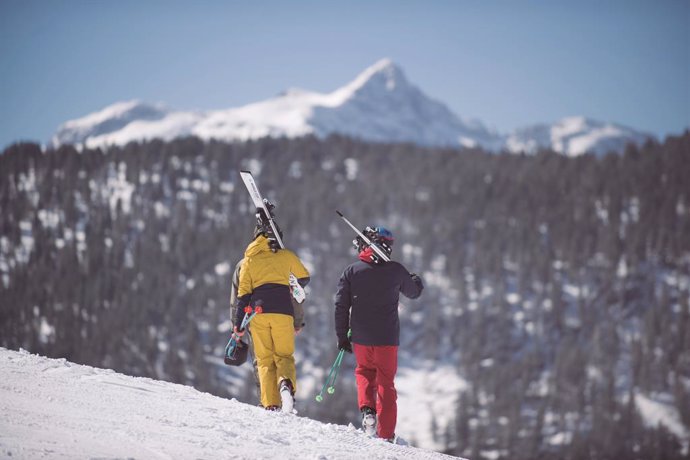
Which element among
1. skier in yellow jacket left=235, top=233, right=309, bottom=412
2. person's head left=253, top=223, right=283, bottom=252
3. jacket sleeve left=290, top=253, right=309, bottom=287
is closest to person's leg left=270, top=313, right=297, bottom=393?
skier in yellow jacket left=235, top=233, right=309, bottom=412

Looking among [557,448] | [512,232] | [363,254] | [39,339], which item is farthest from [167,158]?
[363,254]

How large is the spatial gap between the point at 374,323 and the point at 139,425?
135 inches

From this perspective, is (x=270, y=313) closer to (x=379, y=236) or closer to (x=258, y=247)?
(x=258, y=247)

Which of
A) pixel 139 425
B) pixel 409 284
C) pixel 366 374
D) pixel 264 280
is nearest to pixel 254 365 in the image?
→ pixel 264 280

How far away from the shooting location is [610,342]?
13425cm

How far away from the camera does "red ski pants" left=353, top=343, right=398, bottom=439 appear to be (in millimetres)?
8930

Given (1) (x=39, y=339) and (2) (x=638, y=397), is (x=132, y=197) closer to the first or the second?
(1) (x=39, y=339)

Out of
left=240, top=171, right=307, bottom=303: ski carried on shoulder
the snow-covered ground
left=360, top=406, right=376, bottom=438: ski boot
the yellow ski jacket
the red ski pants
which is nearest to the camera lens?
the snow-covered ground

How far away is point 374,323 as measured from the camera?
9.20 metres

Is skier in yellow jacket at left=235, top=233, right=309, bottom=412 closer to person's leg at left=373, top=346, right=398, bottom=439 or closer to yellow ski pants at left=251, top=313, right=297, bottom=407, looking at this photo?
yellow ski pants at left=251, top=313, right=297, bottom=407

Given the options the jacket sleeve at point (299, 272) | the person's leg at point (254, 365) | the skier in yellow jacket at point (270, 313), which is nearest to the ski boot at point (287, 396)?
the skier in yellow jacket at point (270, 313)

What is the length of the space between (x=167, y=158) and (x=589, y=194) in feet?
370

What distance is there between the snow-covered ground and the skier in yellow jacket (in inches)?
29.6

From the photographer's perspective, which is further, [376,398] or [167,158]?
[167,158]
